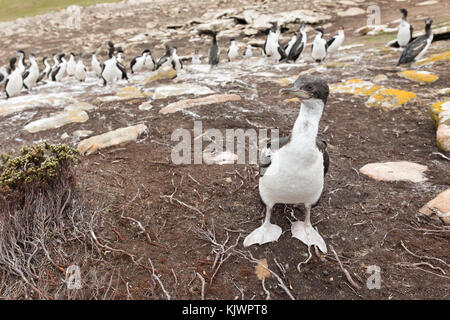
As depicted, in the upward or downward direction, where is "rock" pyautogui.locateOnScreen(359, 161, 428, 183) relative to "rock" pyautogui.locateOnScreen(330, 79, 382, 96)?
downward

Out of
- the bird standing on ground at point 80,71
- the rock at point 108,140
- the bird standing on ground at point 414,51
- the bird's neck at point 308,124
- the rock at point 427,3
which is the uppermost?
the bird's neck at point 308,124

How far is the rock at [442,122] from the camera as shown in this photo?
4.85m

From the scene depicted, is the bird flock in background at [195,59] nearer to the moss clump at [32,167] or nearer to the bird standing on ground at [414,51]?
the bird standing on ground at [414,51]

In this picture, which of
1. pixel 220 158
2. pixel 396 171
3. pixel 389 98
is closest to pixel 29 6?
pixel 220 158

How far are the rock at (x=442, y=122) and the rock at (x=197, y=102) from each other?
390cm

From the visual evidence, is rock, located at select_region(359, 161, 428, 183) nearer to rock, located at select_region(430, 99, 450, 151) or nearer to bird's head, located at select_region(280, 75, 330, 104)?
rock, located at select_region(430, 99, 450, 151)

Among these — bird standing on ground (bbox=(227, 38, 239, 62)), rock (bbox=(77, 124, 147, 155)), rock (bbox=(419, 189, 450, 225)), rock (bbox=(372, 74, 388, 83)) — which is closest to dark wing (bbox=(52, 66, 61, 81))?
bird standing on ground (bbox=(227, 38, 239, 62))

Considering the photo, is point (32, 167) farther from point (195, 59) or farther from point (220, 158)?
point (195, 59)

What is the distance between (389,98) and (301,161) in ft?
15.9

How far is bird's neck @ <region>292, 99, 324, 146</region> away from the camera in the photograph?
9.70 feet

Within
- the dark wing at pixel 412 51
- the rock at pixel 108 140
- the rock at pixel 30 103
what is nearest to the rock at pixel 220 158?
the rock at pixel 108 140

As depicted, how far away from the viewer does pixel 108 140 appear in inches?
223

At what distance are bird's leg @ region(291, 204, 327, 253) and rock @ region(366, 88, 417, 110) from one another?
4.20 metres
